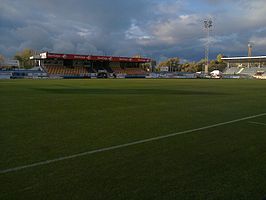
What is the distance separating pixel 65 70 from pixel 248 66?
242 ft

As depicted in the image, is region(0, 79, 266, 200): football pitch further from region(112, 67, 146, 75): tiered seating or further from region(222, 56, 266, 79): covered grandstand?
region(222, 56, 266, 79): covered grandstand

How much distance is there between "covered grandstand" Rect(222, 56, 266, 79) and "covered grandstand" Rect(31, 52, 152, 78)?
3767 cm

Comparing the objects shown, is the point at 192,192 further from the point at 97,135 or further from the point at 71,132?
the point at 71,132

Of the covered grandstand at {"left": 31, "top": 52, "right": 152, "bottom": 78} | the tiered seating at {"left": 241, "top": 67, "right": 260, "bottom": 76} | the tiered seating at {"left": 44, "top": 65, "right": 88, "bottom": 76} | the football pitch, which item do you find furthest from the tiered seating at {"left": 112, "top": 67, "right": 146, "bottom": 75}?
the football pitch

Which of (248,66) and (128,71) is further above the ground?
(248,66)

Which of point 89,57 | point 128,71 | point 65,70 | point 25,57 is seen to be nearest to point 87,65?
point 89,57

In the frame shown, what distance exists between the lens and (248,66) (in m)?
115

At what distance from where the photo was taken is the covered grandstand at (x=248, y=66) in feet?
332

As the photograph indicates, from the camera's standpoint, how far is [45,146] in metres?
6.13

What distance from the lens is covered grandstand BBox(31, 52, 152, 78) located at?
7756cm

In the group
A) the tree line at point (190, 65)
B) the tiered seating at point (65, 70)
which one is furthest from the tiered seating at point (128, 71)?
the tree line at point (190, 65)

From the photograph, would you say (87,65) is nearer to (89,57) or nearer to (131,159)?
(89,57)

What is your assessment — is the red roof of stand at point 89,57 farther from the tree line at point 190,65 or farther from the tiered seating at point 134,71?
the tree line at point 190,65

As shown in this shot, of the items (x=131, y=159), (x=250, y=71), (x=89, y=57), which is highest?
(x=89, y=57)
